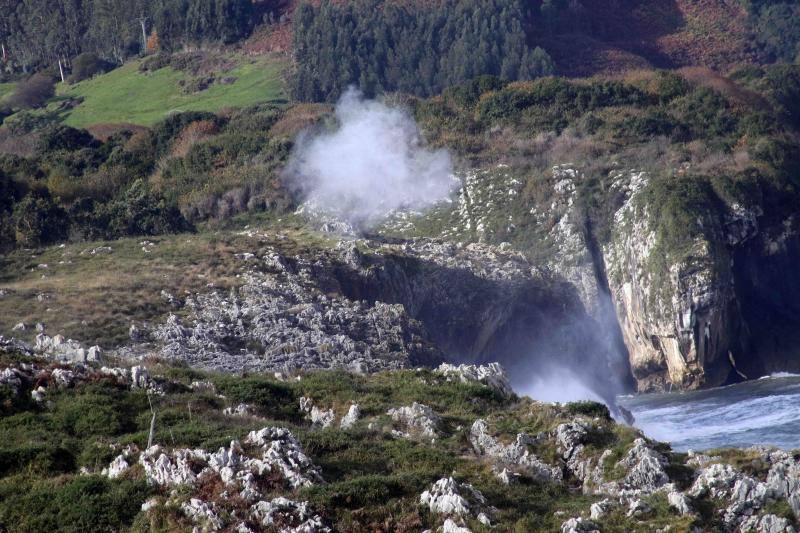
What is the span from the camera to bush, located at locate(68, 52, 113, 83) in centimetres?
15575

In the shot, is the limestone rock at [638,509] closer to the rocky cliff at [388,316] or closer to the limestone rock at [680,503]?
the limestone rock at [680,503]

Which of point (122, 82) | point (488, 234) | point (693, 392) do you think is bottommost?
point (693, 392)

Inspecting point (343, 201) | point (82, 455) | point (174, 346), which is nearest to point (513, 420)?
point (82, 455)

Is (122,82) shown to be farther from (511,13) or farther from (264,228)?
A: (264,228)

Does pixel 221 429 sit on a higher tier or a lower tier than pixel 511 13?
lower

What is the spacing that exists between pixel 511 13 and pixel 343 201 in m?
53.1

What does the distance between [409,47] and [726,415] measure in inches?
3091

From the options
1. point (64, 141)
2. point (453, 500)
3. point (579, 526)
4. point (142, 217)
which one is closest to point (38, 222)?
point (142, 217)

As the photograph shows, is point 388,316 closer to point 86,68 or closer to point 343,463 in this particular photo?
point 343,463

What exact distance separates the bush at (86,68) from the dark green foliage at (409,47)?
2527 centimetres

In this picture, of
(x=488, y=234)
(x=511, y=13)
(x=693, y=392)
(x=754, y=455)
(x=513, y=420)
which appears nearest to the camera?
(x=754, y=455)

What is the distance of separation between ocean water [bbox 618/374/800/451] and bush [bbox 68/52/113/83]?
93970mm

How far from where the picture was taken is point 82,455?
1225 inches

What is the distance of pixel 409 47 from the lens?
5443 inches
